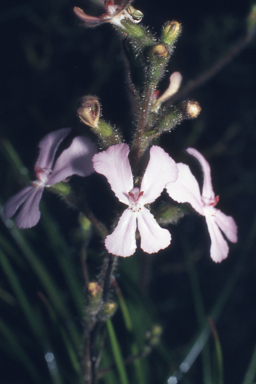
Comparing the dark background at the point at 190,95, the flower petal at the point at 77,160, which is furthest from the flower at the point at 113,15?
the dark background at the point at 190,95

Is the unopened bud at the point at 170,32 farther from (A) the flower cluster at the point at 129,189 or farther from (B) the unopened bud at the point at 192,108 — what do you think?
(A) the flower cluster at the point at 129,189

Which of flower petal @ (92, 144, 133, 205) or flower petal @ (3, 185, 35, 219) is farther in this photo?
flower petal @ (3, 185, 35, 219)

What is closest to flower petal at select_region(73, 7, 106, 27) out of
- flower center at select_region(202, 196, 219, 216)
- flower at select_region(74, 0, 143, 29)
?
flower at select_region(74, 0, 143, 29)

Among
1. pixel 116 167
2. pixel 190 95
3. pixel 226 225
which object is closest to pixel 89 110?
pixel 116 167

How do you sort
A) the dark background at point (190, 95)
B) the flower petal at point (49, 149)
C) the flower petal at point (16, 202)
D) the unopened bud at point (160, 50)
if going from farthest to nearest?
the dark background at point (190, 95) → the flower petal at point (49, 149) → the flower petal at point (16, 202) → the unopened bud at point (160, 50)

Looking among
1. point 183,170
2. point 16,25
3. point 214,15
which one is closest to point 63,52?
point 16,25

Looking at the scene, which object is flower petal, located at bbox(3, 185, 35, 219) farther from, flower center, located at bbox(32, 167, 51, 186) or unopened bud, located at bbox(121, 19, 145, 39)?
unopened bud, located at bbox(121, 19, 145, 39)

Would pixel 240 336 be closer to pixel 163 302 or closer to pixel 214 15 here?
pixel 163 302
